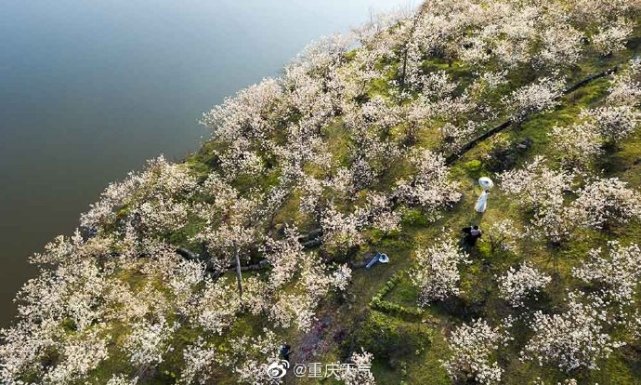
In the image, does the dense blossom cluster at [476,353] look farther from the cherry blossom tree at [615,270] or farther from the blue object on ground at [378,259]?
the blue object on ground at [378,259]

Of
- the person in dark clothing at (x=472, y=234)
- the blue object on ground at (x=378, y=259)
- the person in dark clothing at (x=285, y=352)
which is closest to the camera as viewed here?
the person in dark clothing at (x=285, y=352)

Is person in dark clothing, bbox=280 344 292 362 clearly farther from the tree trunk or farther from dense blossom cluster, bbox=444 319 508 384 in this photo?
dense blossom cluster, bbox=444 319 508 384

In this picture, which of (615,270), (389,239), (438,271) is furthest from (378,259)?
(615,270)

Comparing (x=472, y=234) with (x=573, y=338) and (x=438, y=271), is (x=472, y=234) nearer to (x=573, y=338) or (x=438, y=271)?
(x=438, y=271)

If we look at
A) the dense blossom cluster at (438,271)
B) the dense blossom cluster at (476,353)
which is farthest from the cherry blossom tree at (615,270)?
the dense blossom cluster at (438,271)

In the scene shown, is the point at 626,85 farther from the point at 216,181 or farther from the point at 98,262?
the point at 98,262

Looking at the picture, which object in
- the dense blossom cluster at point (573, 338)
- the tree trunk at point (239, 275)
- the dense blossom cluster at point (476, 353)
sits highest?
the tree trunk at point (239, 275)

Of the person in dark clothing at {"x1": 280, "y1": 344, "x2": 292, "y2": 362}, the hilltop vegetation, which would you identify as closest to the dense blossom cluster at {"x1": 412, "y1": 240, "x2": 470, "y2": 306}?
the hilltop vegetation
